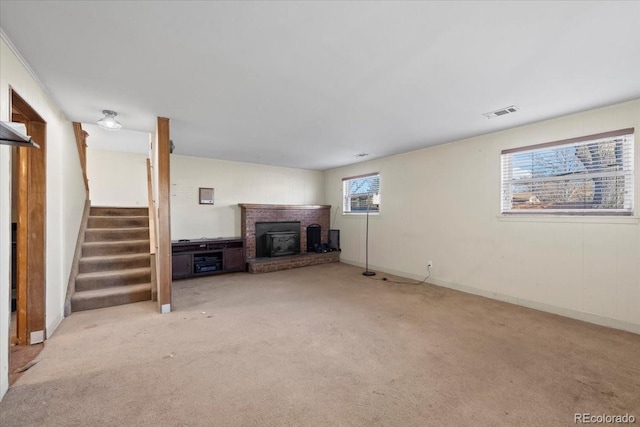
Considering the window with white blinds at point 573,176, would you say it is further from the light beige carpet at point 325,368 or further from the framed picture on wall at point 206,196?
the framed picture on wall at point 206,196

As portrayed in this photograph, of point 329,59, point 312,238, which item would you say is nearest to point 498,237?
point 329,59

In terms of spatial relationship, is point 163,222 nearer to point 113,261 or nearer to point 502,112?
point 113,261

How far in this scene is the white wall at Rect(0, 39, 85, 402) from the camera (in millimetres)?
1910

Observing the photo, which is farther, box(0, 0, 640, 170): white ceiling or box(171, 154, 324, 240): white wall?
box(171, 154, 324, 240): white wall

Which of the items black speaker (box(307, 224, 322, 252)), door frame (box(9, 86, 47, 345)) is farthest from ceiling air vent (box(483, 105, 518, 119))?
door frame (box(9, 86, 47, 345))

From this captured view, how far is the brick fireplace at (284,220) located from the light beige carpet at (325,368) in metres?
2.36

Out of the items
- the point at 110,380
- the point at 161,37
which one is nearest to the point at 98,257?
the point at 110,380

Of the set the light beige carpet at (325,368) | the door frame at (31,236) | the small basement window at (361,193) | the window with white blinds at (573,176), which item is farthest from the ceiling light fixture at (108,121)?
the window with white blinds at (573,176)

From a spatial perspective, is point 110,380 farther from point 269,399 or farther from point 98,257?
point 98,257

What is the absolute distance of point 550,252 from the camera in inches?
139

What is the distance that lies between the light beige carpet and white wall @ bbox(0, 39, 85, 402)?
0.40 metres

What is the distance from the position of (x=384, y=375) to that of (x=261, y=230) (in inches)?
185

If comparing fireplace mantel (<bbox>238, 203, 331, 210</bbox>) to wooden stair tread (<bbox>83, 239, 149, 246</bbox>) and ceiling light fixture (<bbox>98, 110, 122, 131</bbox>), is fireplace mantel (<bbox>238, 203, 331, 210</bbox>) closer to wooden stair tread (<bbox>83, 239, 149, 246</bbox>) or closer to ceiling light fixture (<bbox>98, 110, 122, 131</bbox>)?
wooden stair tread (<bbox>83, 239, 149, 246</bbox>)

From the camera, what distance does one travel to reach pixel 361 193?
6605 mm
